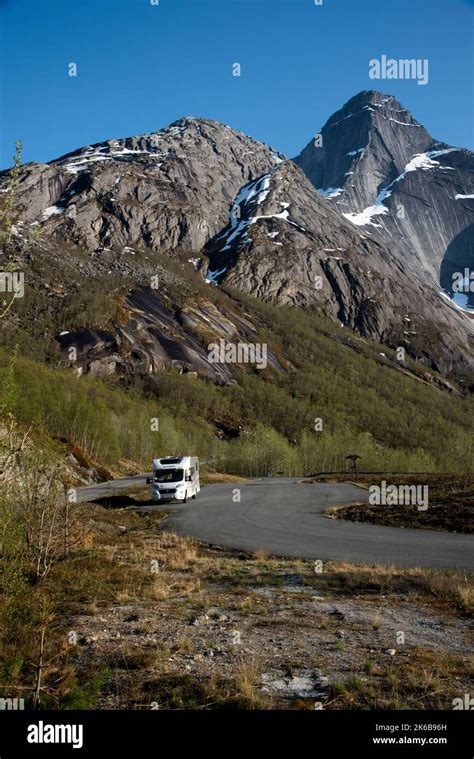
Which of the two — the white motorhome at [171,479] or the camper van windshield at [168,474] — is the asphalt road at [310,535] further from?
the camper van windshield at [168,474]

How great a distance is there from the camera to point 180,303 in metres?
180

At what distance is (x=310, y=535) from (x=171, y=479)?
13.9m

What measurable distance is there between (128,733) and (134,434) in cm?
7931

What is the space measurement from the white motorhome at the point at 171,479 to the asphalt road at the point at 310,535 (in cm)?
80

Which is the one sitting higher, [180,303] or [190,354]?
[180,303]

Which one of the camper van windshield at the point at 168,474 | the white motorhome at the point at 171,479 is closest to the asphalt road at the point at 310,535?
the white motorhome at the point at 171,479

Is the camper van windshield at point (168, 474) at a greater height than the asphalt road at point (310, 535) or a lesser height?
greater

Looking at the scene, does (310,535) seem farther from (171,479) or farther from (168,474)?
(168,474)

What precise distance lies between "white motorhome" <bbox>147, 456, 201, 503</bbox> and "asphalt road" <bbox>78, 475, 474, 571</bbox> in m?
0.80

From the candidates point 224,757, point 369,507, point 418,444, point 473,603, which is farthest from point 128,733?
point 418,444

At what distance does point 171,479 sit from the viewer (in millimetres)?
31344

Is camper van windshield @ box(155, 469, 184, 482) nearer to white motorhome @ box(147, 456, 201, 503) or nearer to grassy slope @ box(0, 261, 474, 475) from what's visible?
white motorhome @ box(147, 456, 201, 503)

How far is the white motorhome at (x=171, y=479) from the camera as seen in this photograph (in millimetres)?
30969

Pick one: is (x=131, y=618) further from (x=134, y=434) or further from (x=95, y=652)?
(x=134, y=434)
